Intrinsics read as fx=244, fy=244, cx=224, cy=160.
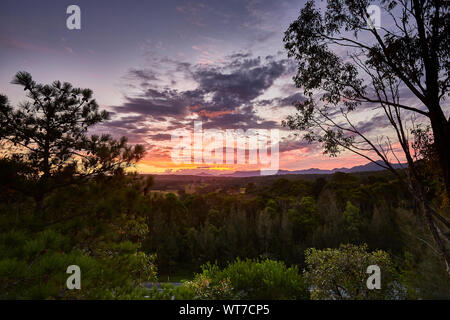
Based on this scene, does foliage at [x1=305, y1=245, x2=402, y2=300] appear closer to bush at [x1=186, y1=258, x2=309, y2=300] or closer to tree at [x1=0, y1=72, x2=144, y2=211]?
bush at [x1=186, y1=258, x2=309, y2=300]

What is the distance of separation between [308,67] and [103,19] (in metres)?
7.25

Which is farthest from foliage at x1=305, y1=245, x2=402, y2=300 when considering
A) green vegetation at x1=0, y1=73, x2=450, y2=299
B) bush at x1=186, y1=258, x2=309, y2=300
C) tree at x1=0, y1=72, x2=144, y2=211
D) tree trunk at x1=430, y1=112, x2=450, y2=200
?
tree at x1=0, y1=72, x2=144, y2=211

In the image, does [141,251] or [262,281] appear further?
[141,251]

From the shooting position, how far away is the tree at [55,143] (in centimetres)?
582

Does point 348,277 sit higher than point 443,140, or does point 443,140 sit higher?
point 443,140

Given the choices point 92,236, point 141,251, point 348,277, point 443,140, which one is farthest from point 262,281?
point 443,140

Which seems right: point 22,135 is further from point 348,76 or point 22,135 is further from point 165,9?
point 348,76

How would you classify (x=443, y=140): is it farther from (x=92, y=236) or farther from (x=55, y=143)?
(x=55, y=143)

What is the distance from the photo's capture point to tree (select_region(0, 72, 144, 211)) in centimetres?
582

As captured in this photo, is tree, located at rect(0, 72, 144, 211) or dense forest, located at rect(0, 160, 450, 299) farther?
tree, located at rect(0, 72, 144, 211)

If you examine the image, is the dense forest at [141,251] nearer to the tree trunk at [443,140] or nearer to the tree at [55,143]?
the tree at [55,143]

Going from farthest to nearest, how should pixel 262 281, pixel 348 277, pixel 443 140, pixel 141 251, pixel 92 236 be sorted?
pixel 141 251 < pixel 262 281 < pixel 348 277 < pixel 443 140 < pixel 92 236

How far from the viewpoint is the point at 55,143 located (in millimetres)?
6340

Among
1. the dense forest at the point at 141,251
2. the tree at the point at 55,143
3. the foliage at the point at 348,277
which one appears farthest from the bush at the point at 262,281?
the tree at the point at 55,143
